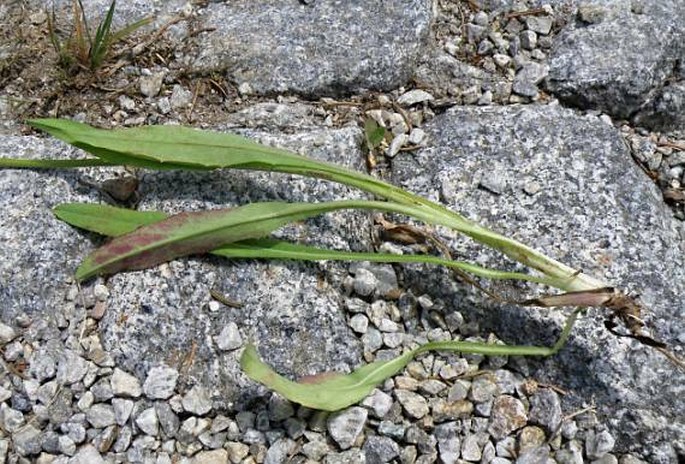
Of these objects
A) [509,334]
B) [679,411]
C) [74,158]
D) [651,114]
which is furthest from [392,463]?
[651,114]

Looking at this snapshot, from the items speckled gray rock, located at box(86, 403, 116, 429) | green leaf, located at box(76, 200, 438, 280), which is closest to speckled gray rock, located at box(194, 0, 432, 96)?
green leaf, located at box(76, 200, 438, 280)

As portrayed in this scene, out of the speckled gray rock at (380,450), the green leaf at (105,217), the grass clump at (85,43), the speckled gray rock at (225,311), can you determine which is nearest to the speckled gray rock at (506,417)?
the speckled gray rock at (380,450)

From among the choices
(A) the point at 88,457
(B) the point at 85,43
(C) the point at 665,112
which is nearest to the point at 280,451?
(A) the point at 88,457

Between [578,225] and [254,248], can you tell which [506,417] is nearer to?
[578,225]

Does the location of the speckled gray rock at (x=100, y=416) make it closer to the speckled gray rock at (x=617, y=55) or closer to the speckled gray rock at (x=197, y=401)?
the speckled gray rock at (x=197, y=401)

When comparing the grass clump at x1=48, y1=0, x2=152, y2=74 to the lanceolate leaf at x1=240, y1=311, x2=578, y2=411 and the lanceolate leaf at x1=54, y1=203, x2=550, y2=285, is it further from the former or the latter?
the lanceolate leaf at x1=240, y1=311, x2=578, y2=411

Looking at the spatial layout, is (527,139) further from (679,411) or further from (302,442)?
(302,442)
